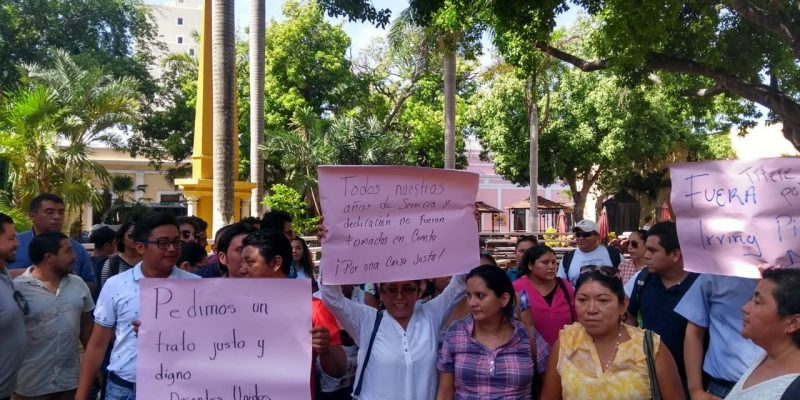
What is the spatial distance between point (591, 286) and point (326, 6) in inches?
239

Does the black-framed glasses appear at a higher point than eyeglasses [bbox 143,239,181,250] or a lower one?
lower

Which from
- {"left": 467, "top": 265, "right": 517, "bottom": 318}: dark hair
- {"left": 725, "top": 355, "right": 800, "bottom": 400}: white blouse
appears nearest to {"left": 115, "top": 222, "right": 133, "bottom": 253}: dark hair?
{"left": 467, "top": 265, "right": 517, "bottom": 318}: dark hair

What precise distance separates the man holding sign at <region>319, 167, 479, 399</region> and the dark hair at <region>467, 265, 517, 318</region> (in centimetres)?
13

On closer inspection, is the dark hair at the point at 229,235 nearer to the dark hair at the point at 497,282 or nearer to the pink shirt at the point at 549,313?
the dark hair at the point at 497,282

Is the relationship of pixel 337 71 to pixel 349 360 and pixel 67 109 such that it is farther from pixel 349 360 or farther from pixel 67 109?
pixel 349 360

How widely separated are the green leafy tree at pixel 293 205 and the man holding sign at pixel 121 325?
698 inches

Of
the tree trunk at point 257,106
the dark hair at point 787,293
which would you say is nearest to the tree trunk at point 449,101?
the tree trunk at point 257,106

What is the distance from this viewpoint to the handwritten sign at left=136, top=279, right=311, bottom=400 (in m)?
3.46

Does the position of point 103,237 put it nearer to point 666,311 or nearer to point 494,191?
point 666,311

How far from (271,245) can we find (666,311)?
233 centimetres

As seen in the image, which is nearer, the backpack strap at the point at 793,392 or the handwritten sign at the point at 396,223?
the backpack strap at the point at 793,392

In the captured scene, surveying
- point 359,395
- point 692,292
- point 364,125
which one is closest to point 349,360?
point 359,395

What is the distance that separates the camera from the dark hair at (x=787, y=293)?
2717 millimetres

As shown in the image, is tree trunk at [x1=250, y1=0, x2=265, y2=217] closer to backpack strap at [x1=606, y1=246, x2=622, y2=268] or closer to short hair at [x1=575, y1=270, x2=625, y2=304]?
backpack strap at [x1=606, y1=246, x2=622, y2=268]
